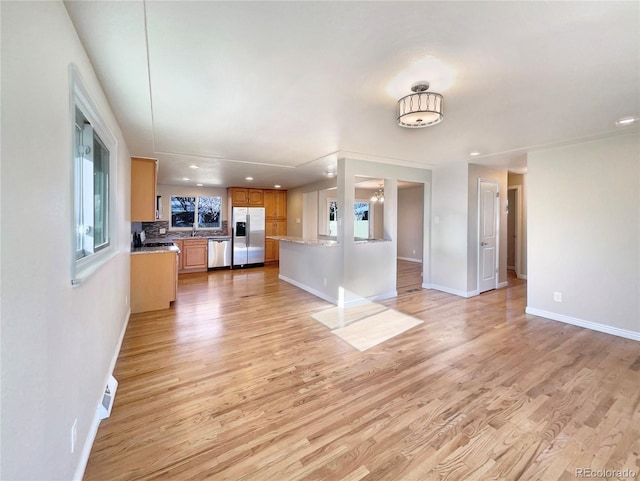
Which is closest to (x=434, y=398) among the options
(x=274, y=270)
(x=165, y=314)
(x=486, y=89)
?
(x=486, y=89)

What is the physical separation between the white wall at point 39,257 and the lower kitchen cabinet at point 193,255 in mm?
5838

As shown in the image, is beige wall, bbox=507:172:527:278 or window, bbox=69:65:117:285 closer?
window, bbox=69:65:117:285

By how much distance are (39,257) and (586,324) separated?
5.10 m

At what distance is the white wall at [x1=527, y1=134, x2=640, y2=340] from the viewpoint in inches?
126

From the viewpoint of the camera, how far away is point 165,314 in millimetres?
3979

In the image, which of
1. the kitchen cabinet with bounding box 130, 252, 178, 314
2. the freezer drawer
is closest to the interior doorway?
the freezer drawer

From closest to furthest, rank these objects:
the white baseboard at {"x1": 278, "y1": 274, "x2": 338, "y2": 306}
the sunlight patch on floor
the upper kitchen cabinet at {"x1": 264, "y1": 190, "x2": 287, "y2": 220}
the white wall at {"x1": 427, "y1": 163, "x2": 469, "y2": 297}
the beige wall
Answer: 1. the sunlight patch on floor
2. the white baseboard at {"x1": 278, "y1": 274, "x2": 338, "y2": 306}
3. the white wall at {"x1": 427, "y1": 163, "x2": 469, "y2": 297}
4. the beige wall
5. the upper kitchen cabinet at {"x1": 264, "y1": 190, "x2": 287, "y2": 220}

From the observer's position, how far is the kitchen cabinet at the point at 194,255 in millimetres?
7125

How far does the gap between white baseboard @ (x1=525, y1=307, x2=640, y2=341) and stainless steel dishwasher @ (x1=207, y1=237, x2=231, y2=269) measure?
21.4 feet

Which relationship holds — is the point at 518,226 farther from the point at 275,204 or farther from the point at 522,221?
the point at 275,204

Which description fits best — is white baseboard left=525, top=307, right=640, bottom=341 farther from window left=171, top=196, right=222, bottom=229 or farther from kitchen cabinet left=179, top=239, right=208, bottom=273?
window left=171, top=196, right=222, bottom=229

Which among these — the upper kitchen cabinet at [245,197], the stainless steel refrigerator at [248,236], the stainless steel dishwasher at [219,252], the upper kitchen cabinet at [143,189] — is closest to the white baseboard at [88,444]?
the upper kitchen cabinet at [143,189]

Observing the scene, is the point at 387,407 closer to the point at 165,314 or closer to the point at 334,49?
→ the point at 334,49

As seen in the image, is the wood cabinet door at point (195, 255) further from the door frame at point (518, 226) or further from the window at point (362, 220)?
the door frame at point (518, 226)
